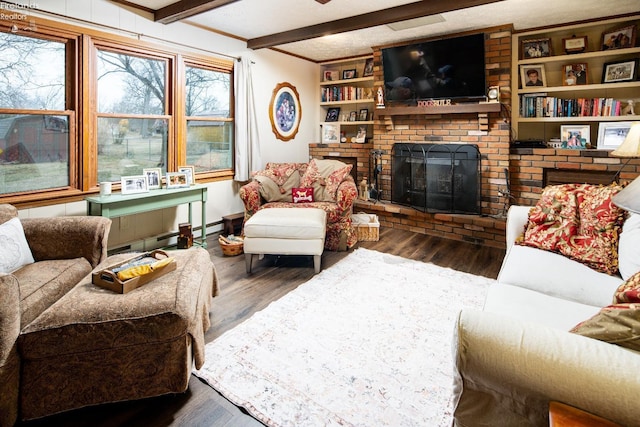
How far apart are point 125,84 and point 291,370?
3063 millimetres

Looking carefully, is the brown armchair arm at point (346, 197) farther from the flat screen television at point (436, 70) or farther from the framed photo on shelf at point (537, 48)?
the framed photo on shelf at point (537, 48)

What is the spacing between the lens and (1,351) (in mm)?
1354

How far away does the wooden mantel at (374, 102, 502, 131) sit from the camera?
4.01 meters

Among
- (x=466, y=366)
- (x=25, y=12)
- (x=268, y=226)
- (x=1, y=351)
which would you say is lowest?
(x=1, y=351)

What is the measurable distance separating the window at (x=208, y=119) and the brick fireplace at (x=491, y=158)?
1.98 meters

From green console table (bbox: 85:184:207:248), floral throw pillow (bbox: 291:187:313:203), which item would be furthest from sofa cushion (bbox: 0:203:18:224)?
floral throw pillow (bbox: 291:187:313:203)

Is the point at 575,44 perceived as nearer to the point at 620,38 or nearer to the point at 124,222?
the point at 620,38

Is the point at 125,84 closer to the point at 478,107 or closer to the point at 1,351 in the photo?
the point at 1,351

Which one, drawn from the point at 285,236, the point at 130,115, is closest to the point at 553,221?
the point at 285,236

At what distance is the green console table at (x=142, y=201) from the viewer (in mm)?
2920

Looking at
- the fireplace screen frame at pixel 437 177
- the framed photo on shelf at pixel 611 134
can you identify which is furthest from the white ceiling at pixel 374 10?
the fireplace screen frame at pixel 437 177

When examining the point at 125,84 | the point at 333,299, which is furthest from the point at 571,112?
the point at 125,84

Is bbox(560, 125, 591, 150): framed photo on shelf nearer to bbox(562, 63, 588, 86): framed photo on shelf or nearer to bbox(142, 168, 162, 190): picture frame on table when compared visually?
bbox(562, 63, 588, 86): framed photo on shelf

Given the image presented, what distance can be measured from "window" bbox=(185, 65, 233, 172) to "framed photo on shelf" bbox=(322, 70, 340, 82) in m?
1.83
